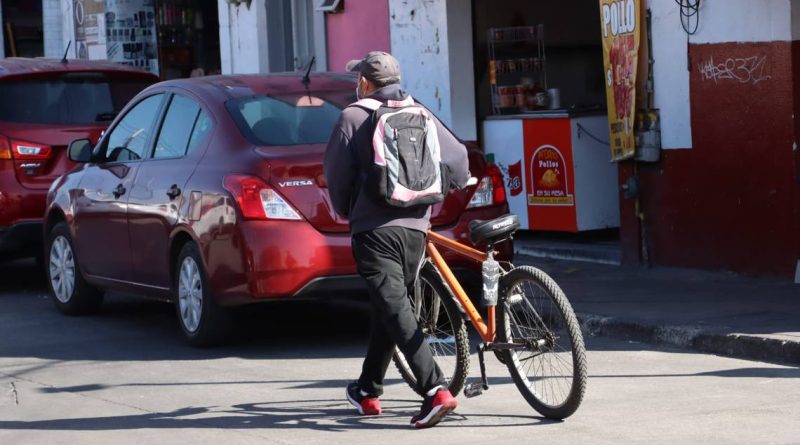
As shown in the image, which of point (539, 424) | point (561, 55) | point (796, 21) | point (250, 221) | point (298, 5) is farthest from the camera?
point (298, 5)

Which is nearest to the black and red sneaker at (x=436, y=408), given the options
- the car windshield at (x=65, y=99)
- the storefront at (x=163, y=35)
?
the car windshield at (x=65, y=99)

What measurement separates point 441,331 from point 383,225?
814 mm

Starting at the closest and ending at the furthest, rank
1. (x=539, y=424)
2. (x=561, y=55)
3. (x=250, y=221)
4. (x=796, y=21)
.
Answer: (x=539, y=424)
(x=250, y=221)
(x=796, y=21)
(x=561, y=55)

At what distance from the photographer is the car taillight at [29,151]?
39.2 ft

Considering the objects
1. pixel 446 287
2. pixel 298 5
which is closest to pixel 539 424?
pixel 446 287

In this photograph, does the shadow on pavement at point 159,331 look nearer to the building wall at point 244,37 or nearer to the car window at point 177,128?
the car window at point 177,128

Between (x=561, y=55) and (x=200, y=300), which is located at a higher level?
(x=561, y=55)

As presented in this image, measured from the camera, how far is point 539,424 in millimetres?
6723

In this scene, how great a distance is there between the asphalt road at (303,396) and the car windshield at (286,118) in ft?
4.24

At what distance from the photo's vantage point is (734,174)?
35.1 ft

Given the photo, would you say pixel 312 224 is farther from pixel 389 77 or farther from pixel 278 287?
pixel 389 77

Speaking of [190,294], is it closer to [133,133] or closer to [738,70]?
[133,133]

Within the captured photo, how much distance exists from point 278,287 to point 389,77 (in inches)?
80.7

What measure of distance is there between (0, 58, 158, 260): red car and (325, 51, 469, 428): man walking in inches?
225
